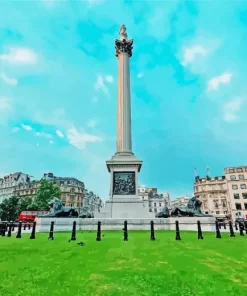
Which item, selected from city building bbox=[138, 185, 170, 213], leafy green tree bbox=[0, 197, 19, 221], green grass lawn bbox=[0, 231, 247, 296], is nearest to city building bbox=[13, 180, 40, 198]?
leafy green tree bbox=[0, 197, 19, 221]

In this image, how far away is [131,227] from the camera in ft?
72.5

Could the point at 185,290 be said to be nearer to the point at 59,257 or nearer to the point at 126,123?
the point at 59,257

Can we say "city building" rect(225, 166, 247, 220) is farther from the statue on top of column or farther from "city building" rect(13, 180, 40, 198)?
"city building" rect(13, 180, 40, 198)

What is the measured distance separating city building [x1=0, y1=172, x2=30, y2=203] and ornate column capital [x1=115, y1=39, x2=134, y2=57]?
3250 inches

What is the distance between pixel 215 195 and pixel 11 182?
281 ft

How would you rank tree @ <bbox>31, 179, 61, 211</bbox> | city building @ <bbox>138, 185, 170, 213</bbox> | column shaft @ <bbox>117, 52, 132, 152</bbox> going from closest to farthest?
column shaft @ <bbox>117, 52, 132, 152</bbox> → tree @ <bbox>31, 179, 61, 211</bbox> → city building @ <bbox>138, 185, 170, 213</bbox>

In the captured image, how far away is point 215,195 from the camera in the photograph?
8062 cm

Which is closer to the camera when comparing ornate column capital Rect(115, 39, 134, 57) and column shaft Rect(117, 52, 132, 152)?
column shaft Rect(117, 52, 132, 152)

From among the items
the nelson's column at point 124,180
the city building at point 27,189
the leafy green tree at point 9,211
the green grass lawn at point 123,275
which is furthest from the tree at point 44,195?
the green grass lawn at point 123,275

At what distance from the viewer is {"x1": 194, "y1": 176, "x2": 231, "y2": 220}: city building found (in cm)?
7838

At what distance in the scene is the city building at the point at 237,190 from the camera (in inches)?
2862

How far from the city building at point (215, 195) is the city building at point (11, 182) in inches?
2960

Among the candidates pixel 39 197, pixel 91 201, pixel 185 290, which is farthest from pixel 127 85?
pixel 91 201

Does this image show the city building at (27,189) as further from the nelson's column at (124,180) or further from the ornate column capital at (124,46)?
the ornate column capital at (124,46)
